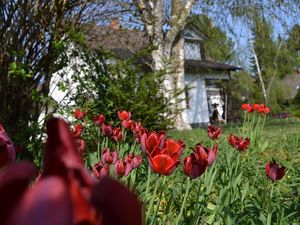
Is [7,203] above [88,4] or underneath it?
underneath

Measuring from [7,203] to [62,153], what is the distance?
0.06 meters

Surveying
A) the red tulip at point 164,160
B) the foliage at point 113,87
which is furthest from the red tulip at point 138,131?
the foliage at point 113,87

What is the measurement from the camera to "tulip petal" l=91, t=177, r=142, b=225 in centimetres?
35

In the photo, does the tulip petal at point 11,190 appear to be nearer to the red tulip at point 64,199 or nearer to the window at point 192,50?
the red tulip at point 64,199

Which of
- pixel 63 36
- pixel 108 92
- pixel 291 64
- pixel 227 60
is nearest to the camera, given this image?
pixel 63 36

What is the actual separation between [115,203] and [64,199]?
34mm

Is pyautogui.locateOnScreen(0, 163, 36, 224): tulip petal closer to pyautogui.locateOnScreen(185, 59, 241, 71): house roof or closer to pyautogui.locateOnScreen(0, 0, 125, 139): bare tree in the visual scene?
pyautogui.locateOnScreen(0, 0, 125, 139): bare tree

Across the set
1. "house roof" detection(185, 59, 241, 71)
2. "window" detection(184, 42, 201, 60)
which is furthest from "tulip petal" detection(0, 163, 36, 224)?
"window" detection(184, 42, 201, 60)

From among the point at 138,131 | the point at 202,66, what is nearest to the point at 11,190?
the point at 138,131

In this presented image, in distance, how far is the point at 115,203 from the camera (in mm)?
355

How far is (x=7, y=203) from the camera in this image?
14.4 inches

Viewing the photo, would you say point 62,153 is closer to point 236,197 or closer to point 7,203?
point 7,203

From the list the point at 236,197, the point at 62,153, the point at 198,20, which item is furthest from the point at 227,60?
the point at 62,153

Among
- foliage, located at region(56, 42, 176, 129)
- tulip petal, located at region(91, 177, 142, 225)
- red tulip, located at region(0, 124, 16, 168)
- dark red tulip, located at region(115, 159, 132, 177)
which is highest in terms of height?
foliage, located at region(56, 42, 176, 129)
